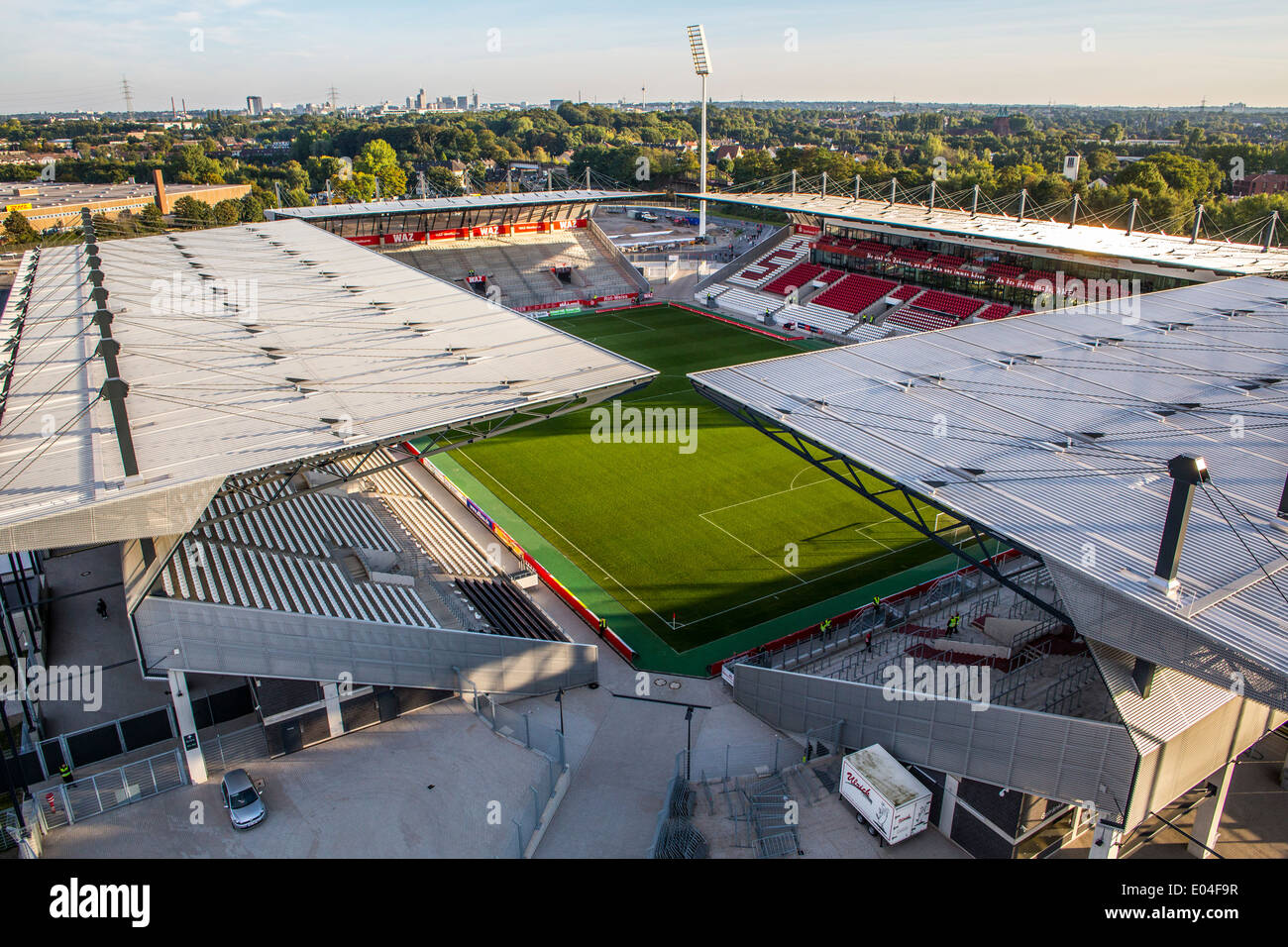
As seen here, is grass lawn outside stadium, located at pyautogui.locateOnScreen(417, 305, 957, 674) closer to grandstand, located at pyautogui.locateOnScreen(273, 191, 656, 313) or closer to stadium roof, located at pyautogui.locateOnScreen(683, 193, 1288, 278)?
stadium roof, located at pyautogui.locateOnScreen(683, 193, 1288, 278)

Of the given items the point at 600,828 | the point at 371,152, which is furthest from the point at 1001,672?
the point at 371,152

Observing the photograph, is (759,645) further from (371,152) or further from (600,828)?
(371,152)

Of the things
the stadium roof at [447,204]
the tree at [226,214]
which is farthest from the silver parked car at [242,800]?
the tree at [226,214]

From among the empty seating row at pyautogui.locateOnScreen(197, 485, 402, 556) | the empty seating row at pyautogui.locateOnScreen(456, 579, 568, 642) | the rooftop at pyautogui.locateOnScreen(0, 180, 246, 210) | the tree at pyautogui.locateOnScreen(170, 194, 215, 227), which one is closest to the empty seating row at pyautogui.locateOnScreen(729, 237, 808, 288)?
the empty seating row at pyautogui.locateOnScreen(197, 485, 402, 556)

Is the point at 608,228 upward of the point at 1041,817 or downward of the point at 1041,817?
upward

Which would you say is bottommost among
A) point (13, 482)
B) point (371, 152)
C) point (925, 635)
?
point (925, 635)

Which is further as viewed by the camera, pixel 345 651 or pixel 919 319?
pixel 919 319

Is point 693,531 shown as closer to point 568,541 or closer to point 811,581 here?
point 568,541

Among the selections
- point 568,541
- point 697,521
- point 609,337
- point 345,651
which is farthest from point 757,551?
point 609,337

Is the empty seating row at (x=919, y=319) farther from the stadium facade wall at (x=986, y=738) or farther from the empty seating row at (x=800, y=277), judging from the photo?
the stadium facade wall at (x=986, y=738)
